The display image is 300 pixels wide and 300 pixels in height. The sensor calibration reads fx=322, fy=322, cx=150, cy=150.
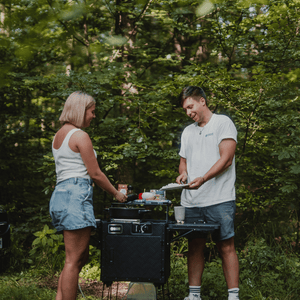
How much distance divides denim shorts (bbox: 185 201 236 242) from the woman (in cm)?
89

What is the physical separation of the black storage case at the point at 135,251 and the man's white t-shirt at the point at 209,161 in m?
0.45

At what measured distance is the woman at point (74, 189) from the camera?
2076 mm

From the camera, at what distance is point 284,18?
3.68 m

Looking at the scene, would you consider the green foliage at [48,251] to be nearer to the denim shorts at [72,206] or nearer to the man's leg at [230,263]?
the denim shorts at [72,206]

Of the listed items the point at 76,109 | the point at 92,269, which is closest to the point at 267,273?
the point at 92,269

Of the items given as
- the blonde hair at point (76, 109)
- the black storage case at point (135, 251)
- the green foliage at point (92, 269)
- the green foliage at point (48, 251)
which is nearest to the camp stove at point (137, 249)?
the black storage case at point (135, 251)

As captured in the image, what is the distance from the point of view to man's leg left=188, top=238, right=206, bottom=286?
2641 millimetres

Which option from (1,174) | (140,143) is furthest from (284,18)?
(1,174)

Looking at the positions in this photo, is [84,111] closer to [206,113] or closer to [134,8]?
[206,113]

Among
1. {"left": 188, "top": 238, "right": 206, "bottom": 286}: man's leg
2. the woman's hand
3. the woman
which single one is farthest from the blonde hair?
{"left": 188, "top": 238, "right": 206, "bottom": 286}: man's leg

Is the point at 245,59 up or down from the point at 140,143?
up

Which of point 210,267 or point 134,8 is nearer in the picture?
point 210,267

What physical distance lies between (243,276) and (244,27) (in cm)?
308

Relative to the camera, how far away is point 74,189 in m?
2.10
